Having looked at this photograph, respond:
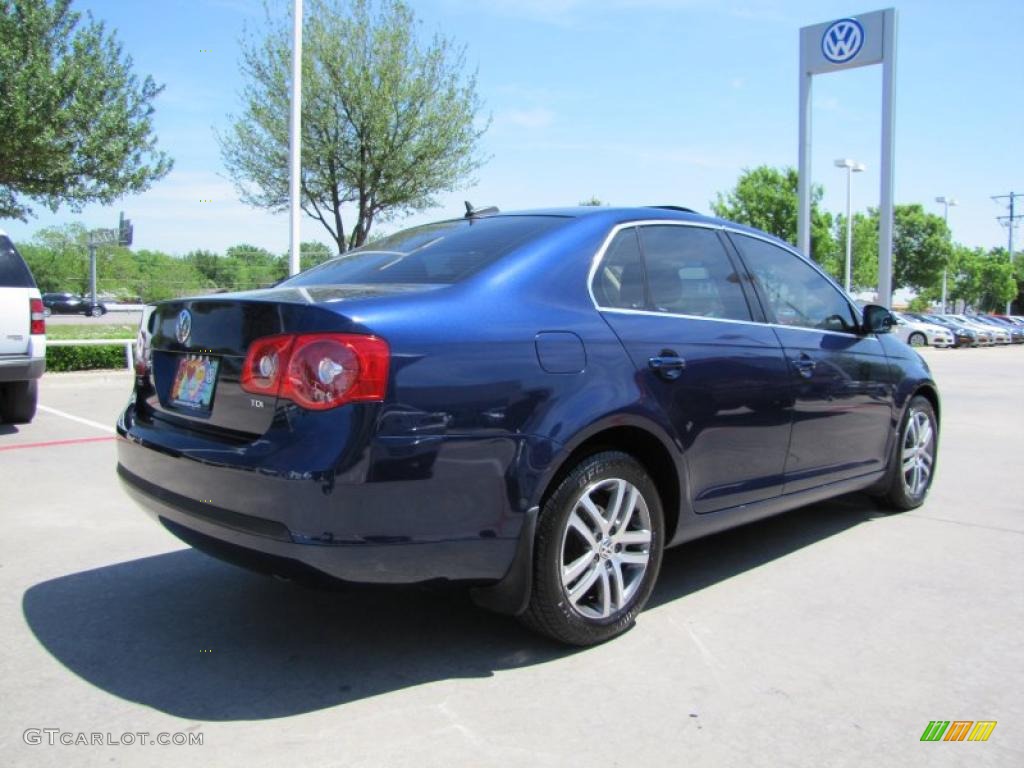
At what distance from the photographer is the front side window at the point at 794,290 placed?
4207 millimetres

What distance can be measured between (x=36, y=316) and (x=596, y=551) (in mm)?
6565

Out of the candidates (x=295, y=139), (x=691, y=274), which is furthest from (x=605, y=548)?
(x=295, y=139)

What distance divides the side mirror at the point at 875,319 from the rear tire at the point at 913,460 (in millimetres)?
629

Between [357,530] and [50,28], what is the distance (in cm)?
1643

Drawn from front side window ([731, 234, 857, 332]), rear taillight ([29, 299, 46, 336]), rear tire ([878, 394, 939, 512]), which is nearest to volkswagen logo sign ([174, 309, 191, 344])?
front side window ([731, 234, 857, 332])

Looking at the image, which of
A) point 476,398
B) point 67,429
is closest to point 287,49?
point 67,429

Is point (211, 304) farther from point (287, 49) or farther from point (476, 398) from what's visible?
point (287, 49)

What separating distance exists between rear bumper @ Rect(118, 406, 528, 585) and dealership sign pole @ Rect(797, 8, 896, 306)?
19616mm

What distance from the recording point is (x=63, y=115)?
49.8ft

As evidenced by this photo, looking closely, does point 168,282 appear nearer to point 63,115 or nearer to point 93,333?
→ point 93,333

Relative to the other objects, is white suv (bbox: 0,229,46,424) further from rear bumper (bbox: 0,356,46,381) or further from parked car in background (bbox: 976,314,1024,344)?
parked car in background (bbox: 976,314,1024,344)

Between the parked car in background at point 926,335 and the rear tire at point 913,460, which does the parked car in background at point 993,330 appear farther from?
the rear tire at point 913,460

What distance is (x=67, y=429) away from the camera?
27.2 ft

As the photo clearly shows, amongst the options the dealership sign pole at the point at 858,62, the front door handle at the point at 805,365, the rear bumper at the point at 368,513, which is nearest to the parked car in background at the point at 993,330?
the dealership sign pole at the point at 858,62
